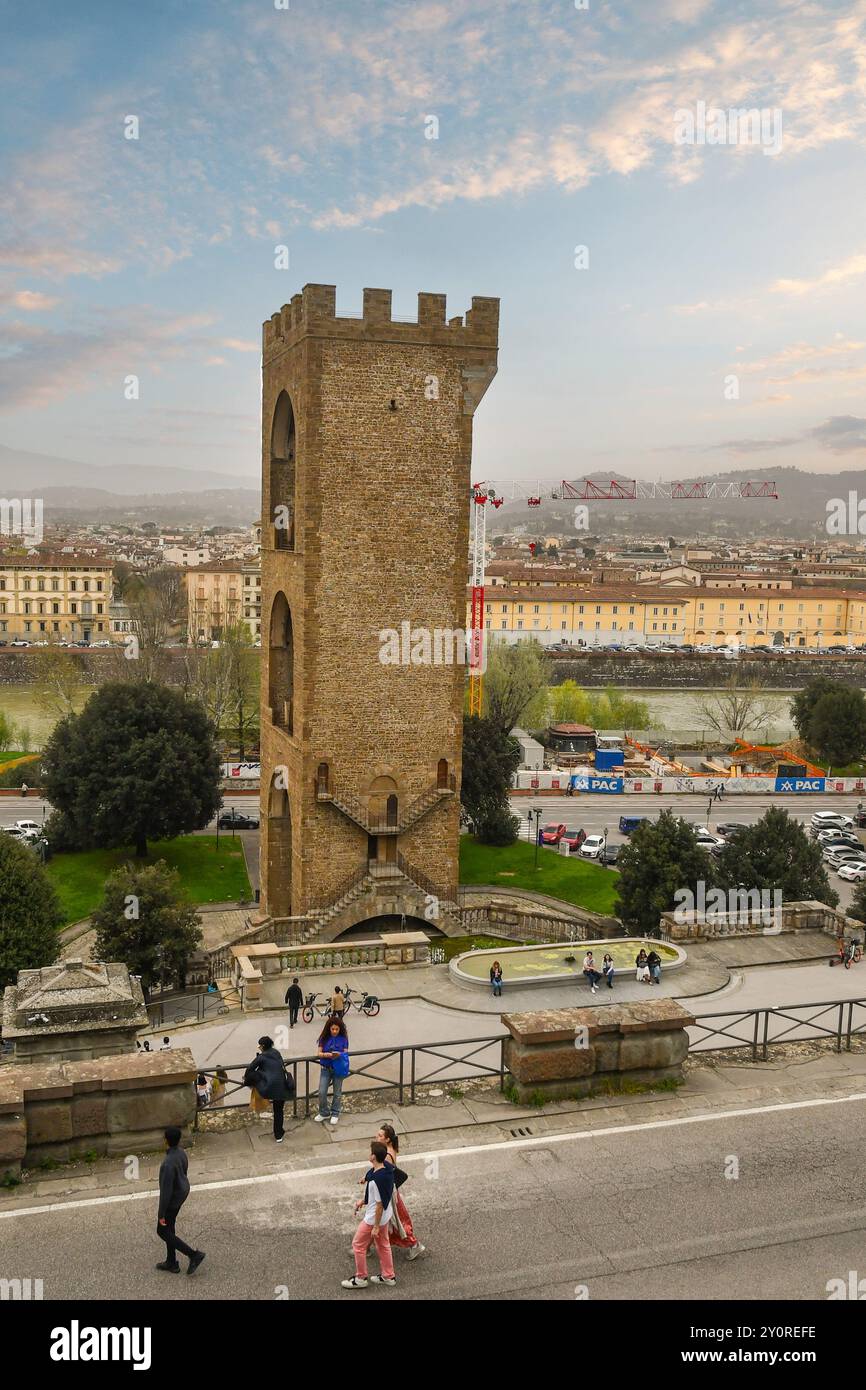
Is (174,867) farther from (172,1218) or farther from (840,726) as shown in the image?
(840,726)

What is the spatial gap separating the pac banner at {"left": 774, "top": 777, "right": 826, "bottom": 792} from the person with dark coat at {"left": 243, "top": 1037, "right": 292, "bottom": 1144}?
165ft

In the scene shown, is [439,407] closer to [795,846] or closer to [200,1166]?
[795,846]

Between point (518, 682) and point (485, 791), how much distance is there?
25653 millimetres

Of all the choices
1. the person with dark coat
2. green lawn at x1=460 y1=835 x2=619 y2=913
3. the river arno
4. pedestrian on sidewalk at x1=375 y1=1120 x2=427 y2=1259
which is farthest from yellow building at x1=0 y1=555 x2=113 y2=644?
pedestrian on sidewalk at x1=375 y1=1120 x2=427 y2=1259

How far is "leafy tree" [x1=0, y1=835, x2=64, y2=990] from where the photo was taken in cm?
2320

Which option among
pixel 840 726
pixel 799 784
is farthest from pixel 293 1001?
pixel 840 726

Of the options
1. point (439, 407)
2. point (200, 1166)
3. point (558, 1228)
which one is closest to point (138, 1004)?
point (200, 1166)

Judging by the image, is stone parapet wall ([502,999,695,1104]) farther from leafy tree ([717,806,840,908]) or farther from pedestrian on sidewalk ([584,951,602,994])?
leafy tree ([717,806,840,908])

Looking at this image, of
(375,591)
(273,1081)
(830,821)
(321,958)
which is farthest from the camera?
(830,821)

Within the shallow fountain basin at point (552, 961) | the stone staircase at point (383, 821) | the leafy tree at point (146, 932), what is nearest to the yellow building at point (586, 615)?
the stone staircase at point (383, 821)

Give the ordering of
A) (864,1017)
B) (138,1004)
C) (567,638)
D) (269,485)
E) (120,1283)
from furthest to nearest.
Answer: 1. (567,638)
2. (269,485)
3. (864,1017)
4. (138,1004)
5. (120,1283)

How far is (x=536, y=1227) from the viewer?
771cm

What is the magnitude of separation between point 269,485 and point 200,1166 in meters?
21.3
